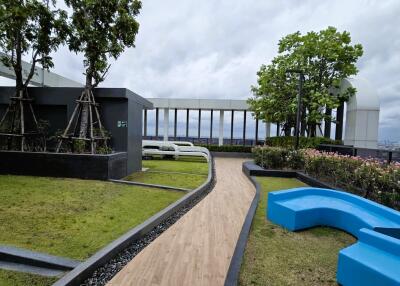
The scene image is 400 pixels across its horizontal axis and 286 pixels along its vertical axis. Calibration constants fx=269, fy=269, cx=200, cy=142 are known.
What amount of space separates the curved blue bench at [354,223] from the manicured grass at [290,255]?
0.19m

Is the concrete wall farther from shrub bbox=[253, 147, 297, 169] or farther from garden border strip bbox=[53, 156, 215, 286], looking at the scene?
shrub bbox=[253, 147, 297, 169]

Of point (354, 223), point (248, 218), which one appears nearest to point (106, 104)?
point (248, 218)

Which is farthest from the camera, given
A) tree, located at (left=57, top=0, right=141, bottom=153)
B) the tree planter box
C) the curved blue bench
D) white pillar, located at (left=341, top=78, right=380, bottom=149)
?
white pillar, located at (left=341, top=78, right=380, bottom=149)

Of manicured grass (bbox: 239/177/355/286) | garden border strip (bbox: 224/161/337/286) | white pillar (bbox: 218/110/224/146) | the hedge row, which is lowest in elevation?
manicured grass (bbox: 239/177/355/286)

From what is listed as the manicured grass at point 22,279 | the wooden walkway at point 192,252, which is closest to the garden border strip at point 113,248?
the manicured grass at point 22,279

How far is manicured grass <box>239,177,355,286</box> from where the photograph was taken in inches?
118

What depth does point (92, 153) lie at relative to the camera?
8648 mm

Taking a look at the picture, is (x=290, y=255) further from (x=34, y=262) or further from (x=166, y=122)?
(x=166, y=122)

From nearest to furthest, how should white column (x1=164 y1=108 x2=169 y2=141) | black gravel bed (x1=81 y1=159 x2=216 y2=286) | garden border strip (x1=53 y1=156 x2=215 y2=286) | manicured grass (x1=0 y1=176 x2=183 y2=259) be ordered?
garden border strip (x1=53 y1=156 x2=215 y2=286)
black gravel bed (x1=81 y1=159 x2=216 y2=286)
manicured grass (x1=0 y1=176 x2=183 y2=259)
white column (x1=164 y1=108 x2=169 y2=141)

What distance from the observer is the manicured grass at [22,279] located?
269 cm

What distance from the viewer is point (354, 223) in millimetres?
4379

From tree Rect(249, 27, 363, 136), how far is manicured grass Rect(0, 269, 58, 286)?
48.4ft

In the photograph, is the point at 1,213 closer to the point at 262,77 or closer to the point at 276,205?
the point at 276,205

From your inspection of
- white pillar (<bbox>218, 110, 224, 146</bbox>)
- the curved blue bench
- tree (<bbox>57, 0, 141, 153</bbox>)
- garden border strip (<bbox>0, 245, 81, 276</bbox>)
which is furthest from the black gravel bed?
white pillar (<bbox>218, 110, 224, 146</bbox>)
